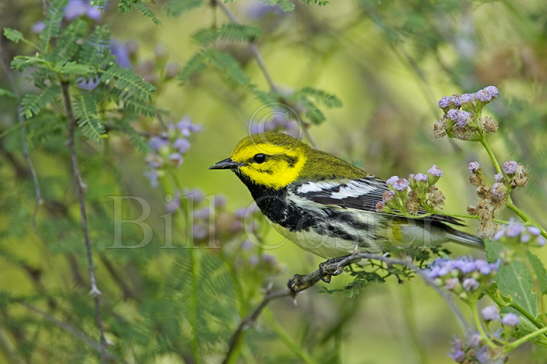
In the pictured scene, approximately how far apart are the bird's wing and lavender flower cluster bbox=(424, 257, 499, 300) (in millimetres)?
→ 1359

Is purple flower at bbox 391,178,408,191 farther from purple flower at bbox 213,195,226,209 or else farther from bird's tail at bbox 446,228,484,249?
purple flower at bbox 213,195,226,209

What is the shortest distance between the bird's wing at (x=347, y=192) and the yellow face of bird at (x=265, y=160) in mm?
109

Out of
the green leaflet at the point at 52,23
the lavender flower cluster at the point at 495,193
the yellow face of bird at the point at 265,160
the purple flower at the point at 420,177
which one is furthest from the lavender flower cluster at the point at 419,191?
the green leaflet at the point at 52,23

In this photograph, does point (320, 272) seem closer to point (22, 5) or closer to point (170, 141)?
point (170, 141)

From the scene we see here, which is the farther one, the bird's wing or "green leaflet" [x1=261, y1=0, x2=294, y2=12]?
the bird's wing

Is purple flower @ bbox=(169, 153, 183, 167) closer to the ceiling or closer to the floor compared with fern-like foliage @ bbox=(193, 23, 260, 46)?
closer to the floor

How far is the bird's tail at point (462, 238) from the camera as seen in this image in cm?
362

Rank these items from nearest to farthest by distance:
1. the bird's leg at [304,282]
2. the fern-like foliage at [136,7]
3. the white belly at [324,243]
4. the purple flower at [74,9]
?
the fern-like foliage at [136,7]
the bird's leg at [304,282]
the white belly at [324,243]
the purple flower at [74,9]

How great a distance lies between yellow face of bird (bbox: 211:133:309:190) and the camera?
3783mm

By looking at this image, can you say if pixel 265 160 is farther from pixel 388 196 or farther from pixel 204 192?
pixel 388 196

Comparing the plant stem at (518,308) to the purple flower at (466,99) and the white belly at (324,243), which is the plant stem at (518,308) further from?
the white belly at (324,243)

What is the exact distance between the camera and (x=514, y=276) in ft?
8.16

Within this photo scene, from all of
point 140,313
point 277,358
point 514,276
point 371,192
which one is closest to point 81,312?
point 140,313

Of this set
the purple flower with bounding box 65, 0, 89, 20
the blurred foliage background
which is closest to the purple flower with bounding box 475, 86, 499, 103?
the blurred foliage background
